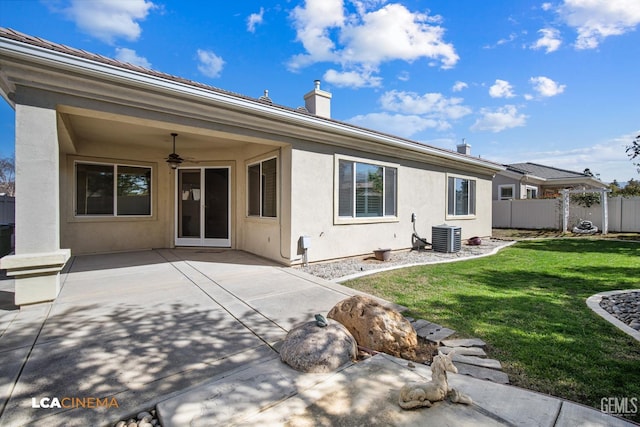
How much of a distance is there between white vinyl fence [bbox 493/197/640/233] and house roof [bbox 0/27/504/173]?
12.6 m

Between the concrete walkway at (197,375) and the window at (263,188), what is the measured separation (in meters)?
3.55

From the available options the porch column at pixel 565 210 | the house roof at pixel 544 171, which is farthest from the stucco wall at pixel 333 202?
the house roof at pixel 544 171

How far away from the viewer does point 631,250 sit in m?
9.80

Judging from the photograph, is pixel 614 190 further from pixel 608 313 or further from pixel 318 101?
pixel 318 101

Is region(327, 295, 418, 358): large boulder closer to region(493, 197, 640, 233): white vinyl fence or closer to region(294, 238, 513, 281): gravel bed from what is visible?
region(294, 238, 513, 281): gravel bed

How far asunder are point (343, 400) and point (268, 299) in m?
2.63

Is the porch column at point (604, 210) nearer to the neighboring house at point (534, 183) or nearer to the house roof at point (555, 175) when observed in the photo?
the neighboring house at point (534, 183)

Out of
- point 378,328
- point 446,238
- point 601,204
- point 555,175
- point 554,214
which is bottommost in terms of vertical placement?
point 378,328

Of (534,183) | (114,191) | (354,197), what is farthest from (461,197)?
Answer: (534,183)

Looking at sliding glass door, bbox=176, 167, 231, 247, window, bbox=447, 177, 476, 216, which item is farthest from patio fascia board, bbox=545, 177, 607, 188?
sliding glass door, bbox=176, 167, 231, 247

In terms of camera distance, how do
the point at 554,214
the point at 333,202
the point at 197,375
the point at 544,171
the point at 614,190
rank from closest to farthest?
the point at 197,375 < the point at 333,202 < the point at 554,214 < the point at 614,190 < the point at 544,171

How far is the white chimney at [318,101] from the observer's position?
8578mm

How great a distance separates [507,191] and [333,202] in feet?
61.5

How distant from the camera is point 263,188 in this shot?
8047mm
